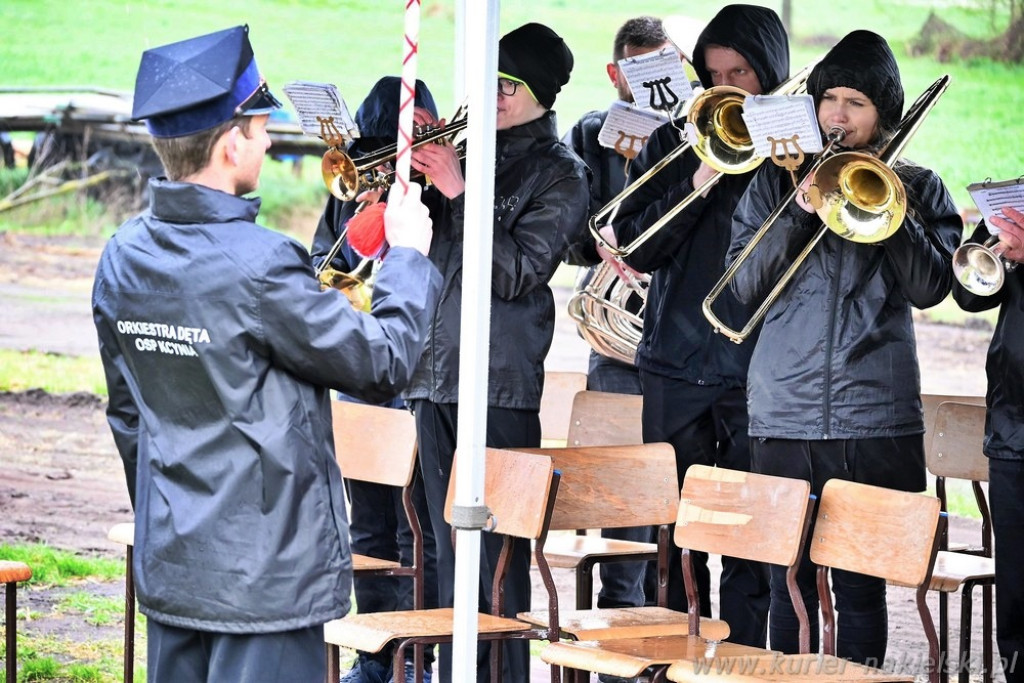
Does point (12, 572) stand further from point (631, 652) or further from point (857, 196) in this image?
point (857, 196)

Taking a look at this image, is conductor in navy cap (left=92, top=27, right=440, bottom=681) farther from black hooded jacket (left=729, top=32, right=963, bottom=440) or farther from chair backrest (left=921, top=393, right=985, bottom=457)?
chair backrest (left=921, top=393, right=985, bottom=457)

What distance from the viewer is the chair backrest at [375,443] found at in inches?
176

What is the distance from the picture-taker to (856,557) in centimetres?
359

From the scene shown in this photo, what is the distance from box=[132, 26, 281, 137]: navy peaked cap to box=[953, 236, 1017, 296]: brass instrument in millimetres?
1930

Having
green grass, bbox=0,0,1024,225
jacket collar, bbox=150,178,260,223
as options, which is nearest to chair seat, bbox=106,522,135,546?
jacket collar, bbox=150,178,260,223

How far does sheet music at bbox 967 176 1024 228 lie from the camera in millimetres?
3666

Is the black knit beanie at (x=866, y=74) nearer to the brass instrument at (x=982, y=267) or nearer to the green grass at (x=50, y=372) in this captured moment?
the brass instrument at (x=982, y=267)

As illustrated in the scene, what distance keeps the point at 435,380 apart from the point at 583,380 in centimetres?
144

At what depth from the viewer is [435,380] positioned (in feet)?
13.4

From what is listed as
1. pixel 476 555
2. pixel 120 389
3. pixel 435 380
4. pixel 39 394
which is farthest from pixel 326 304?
pixel 39 394

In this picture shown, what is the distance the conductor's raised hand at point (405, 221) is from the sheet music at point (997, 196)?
5.25 ft

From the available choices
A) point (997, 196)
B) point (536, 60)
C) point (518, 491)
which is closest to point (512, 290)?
point (518, 491)

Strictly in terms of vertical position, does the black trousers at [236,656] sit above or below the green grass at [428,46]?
below

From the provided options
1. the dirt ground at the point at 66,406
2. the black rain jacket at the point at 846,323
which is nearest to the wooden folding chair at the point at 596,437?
the black rain jacket at the point at 846,323
